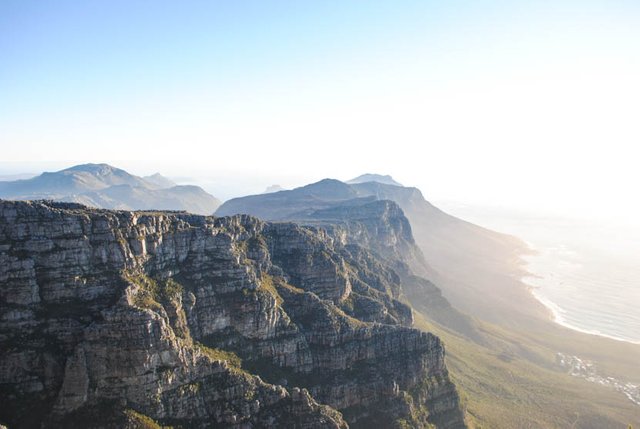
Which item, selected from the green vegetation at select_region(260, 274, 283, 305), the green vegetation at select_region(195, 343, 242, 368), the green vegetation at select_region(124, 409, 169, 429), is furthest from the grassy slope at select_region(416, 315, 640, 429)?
the green vegetation at select_region(124, 409, 169, 429)

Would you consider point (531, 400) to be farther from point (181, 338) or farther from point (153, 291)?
point (153, 291)

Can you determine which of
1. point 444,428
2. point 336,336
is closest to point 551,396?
point 444,428

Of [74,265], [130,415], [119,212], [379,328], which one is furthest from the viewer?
[379,328]

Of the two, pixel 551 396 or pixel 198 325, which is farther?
pixel 551 396

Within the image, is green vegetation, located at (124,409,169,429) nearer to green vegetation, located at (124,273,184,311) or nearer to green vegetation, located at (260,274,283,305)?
green vegetation, located at (124,273,184,311)

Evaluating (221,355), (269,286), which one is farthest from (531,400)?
(221,355)

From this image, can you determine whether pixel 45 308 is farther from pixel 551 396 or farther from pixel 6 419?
pixel 551 396

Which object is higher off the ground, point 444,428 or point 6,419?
point 6,419

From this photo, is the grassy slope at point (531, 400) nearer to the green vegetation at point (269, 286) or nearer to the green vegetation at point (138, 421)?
the green vegetation at point (269, 286)
